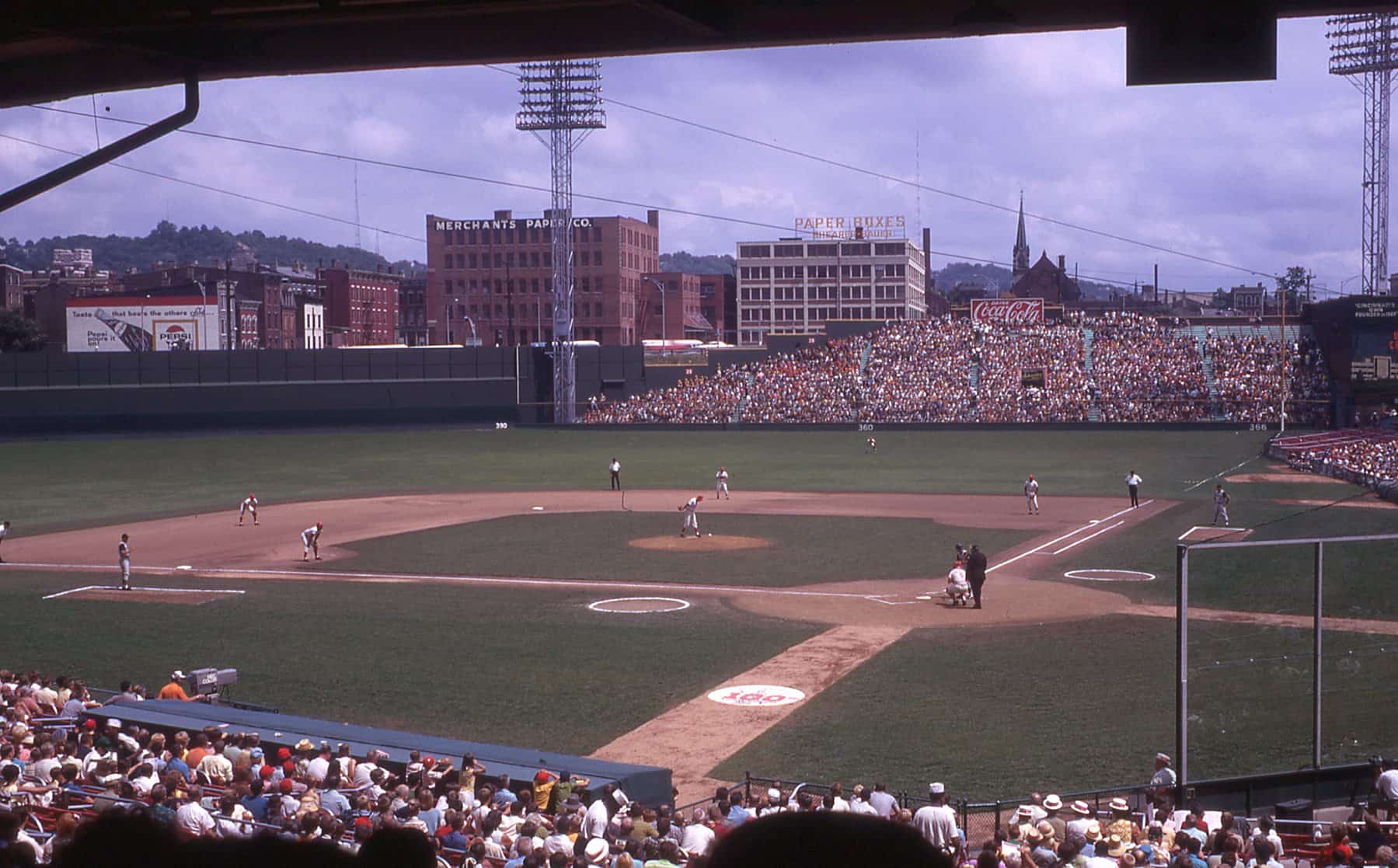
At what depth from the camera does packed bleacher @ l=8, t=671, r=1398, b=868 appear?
9.82 meters

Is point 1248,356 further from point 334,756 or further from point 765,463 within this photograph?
point 334,756

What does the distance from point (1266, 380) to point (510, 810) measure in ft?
235

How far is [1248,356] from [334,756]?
7389 cm

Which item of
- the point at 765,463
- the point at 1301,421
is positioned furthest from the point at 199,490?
the point at 1301,421

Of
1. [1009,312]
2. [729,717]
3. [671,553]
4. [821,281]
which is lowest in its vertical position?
[729,717]

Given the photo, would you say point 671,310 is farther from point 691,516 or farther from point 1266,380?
point 691,516

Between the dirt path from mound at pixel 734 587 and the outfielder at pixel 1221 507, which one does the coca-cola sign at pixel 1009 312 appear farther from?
the outfielder at pixel 1221 507

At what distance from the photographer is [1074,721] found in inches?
712

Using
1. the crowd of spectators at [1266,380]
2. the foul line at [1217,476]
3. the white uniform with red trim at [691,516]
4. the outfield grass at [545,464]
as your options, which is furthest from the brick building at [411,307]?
the white uniform with red trim at [691,516]

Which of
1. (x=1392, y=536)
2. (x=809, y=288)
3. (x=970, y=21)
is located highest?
(x=809, y=288)

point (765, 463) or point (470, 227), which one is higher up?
point (470, 227)

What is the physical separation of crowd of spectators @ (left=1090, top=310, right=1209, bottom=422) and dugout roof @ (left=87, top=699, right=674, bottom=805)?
6629 cm

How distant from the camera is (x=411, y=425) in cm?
8444

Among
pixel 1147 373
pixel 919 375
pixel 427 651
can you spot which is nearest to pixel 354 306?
pixel 919 375
